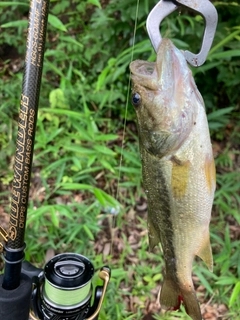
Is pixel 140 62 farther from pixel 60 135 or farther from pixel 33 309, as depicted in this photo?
pixel 60 135

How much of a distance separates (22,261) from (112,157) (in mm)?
1871

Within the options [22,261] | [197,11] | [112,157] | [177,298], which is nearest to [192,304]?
[177,298]

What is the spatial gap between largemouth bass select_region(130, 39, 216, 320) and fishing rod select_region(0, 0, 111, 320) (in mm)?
290

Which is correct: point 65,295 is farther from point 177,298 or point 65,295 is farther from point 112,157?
point 112,157

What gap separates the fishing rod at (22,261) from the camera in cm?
128

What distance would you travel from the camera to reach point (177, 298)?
4.98 ft

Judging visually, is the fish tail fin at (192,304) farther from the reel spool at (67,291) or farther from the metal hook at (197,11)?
the metal hook at (197,11)

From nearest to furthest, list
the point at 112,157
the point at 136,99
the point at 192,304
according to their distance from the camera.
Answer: the point at 136,99 → the point at 192,304 → the point at 112,157

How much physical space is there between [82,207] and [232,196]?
3.66 feet

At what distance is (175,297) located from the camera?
152cm

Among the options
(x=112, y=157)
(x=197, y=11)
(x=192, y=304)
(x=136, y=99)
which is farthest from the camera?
(x=112, y=157)

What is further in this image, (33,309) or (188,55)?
(33,309)

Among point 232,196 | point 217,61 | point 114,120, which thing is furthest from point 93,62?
point 232,196

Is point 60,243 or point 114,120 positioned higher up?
point 114,120
